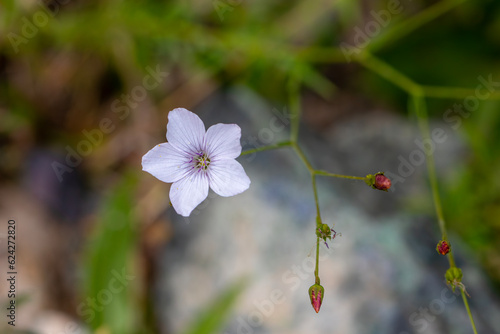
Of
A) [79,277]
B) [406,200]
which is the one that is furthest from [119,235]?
[406,200]

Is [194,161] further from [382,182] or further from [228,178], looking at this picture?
[382,182]

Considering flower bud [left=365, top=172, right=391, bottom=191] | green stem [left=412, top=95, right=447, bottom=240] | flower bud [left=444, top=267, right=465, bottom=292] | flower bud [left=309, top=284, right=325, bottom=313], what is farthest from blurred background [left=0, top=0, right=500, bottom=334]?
flower bud [left=365, top=172, right=391, bottom=191]

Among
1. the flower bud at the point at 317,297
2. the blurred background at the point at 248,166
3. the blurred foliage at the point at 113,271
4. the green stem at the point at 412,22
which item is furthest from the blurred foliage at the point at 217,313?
the green stem at the point at 412,22

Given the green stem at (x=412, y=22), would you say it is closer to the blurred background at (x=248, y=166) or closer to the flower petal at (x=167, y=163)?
the blurred background at (x=248, y=166)

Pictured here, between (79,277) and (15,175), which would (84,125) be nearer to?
(15,175)

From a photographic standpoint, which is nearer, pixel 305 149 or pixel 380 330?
pixel 380 330

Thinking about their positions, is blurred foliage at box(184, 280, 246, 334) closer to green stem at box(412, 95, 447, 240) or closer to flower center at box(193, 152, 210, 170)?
flower center at box(193, 152, 210, 170)

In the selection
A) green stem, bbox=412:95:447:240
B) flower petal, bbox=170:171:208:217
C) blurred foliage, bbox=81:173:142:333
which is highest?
green stem, bbox=412:95:447:240
